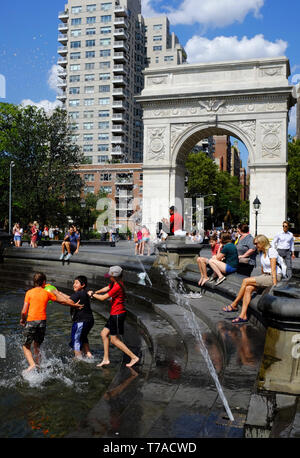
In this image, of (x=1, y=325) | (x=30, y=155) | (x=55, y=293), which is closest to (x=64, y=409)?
(x=55, y=293)

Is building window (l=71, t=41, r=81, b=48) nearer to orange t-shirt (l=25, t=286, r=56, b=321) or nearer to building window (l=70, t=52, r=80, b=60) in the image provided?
building window (l=70, t=52, r=80, b=60)

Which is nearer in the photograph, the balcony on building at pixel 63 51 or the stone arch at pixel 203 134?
the stone arch at pixel 203 134

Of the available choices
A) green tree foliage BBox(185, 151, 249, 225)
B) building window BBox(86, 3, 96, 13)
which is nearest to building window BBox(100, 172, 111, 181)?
green tree foliage BBox(185, 151, 249, 225)

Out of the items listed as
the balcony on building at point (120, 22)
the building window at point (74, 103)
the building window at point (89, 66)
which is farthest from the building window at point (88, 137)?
the balcony on building at point (120, 22)

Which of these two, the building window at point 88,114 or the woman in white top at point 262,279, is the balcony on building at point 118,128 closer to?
the building window at point 88,114

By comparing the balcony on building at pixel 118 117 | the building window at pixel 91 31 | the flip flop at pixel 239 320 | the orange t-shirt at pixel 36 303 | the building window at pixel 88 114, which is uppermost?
the building window at pixel 91 31

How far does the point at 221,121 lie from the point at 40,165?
1634 cm

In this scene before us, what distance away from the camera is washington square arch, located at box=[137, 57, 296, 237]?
30.0 meters

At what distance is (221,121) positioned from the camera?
102 ft

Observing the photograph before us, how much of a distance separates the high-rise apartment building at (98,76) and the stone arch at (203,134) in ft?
163

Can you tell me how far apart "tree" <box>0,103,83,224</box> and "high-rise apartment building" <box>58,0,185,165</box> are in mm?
40738

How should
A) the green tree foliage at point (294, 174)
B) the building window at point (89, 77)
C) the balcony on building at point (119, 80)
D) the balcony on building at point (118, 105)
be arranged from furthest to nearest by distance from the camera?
the building window at point (89, 77) < the balcony on building at point (119, 80) < the balcony on building at point (118, 105) < the green tree foliage at point (294, 174)

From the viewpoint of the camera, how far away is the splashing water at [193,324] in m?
4.09
